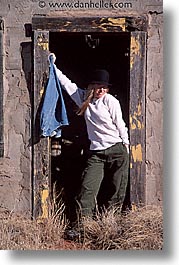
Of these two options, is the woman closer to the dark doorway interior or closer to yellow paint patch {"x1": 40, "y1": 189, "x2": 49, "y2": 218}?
yellow paint patch {"x1": 40, "y1": 189, "x2": 49, "y2": 218}

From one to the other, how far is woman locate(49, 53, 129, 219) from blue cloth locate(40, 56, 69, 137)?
0.12m

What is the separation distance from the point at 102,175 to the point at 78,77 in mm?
1700

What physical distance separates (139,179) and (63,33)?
1.51 m

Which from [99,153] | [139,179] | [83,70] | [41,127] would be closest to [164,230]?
[139,179]

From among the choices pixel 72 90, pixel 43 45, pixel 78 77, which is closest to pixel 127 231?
pixel 72 90

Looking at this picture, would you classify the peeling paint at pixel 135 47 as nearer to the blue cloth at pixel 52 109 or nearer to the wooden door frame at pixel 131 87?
the wooden door frame at pixel 131 87

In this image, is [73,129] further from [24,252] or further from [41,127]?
[24,252]

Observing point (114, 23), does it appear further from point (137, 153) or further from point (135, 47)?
point (137, 153)

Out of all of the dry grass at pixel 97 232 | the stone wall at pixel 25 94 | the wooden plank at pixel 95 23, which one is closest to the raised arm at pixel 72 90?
the stone wall at pixel 25 94

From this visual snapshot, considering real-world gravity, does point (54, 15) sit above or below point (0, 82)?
above

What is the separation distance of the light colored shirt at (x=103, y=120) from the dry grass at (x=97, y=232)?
0.68m

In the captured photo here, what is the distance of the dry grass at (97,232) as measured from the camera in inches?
251

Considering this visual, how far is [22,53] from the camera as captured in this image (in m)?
6.63

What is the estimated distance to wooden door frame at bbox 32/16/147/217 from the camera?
257 inches
